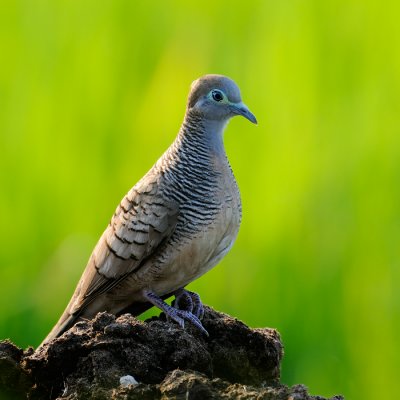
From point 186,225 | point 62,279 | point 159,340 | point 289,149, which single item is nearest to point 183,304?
point 186,225

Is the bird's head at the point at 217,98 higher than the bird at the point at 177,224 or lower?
higher

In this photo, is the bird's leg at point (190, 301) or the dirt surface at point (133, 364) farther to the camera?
the bird's leg at point (190, 301)

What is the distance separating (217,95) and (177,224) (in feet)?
2.01

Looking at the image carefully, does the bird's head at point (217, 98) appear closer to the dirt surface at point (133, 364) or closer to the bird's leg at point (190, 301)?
the bird's leg at point (190, 301)

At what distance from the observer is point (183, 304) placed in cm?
475

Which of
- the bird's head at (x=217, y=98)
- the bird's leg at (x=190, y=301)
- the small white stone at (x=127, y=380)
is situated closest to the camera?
the small white stone at (x=127, y=380)

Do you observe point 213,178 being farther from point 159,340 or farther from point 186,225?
point 159,340

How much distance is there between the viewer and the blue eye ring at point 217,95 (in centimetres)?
483

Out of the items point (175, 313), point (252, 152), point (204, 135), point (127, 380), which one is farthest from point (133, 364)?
point (252, 152)

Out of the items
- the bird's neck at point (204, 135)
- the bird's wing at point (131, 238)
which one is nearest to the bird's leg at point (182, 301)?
the bird's wing at point (131, 238)

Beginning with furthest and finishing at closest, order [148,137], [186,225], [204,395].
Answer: [148,137] → [186,225] → [204,395]

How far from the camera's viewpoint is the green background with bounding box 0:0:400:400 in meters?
5.86

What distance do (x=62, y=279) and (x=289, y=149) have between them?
1.48m

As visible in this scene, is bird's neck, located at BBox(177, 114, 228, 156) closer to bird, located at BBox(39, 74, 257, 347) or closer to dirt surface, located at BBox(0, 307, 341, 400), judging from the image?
bird, located at BBox(39, 74, 257, 347)
